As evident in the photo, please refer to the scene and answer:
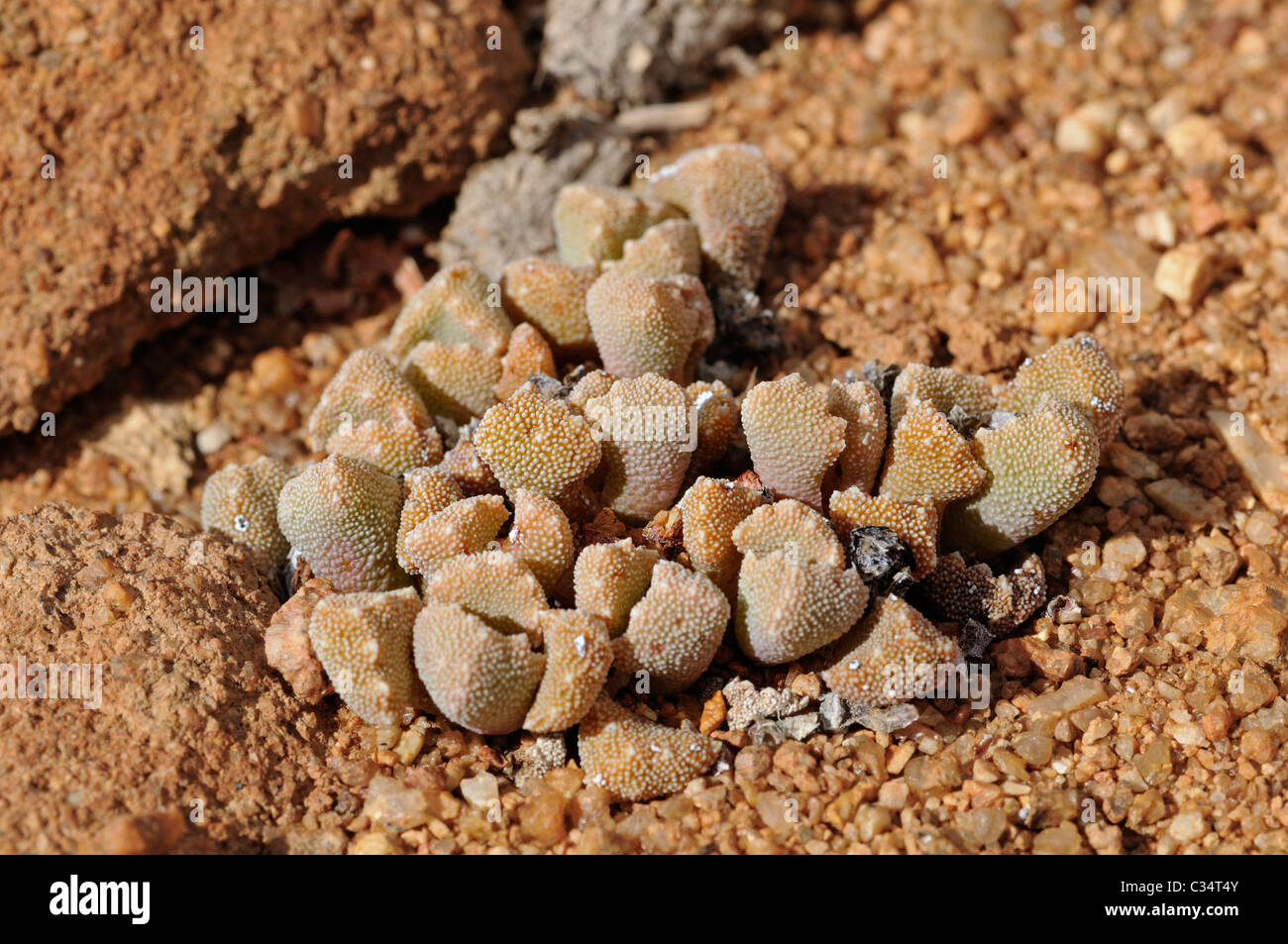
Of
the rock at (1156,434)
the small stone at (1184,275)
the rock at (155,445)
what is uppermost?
the small stone at (1184,275)

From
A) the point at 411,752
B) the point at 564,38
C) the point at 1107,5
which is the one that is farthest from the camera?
the point at 1107,5

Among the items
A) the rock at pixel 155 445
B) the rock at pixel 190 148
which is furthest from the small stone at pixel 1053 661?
the rock at pixel 155 445

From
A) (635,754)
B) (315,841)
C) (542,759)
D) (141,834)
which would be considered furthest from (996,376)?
(141,834)

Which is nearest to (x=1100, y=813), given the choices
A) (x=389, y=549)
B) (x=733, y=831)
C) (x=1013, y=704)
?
(x=1013, y=704)

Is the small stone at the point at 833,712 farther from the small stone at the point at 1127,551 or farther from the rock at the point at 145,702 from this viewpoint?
the rock at the point at 145,702

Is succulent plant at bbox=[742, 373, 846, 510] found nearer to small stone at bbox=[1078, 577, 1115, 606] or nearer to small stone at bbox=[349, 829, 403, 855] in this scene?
small stone at bbox=[1078, 577, 1115, 606]

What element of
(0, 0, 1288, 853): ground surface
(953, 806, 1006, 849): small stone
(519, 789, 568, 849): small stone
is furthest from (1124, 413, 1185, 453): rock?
(519, 789, 568, 849): small stone

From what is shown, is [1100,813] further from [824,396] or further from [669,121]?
[669,121]
